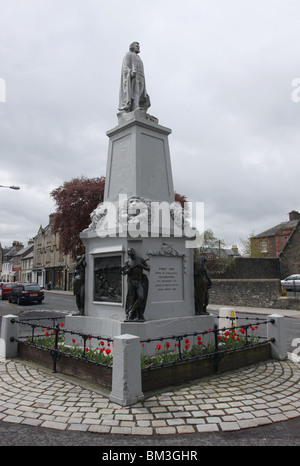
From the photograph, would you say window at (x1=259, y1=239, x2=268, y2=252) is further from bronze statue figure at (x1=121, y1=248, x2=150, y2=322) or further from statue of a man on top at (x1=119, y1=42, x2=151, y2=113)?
bronze statue figure at (x1=121, y1=248, x2=150, y2=322)

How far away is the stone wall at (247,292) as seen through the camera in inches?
858

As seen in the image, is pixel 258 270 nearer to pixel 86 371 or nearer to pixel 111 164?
pixel 111 164

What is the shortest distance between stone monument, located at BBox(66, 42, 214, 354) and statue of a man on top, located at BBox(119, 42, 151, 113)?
0.9 inches

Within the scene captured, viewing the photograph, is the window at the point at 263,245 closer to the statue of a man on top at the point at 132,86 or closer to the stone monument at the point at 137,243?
the stone monument at the point at 137,243

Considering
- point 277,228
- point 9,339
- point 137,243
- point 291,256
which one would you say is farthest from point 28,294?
point 277,228

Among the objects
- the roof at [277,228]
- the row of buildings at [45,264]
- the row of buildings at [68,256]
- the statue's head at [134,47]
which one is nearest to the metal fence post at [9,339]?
the statue's head at [134,47]

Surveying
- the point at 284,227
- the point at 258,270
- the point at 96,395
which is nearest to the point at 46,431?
the point at 96,395

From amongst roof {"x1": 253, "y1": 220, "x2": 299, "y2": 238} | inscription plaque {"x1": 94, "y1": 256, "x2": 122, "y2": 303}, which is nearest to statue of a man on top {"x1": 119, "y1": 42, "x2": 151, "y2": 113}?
inscription plaque {"x1": 94, "y1": 256, "x2": 122, "y2": 303}

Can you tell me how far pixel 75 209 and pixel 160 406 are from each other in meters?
22.4

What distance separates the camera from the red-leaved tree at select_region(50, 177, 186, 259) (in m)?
25.7

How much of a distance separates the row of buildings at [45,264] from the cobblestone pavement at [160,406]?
32.7 metres

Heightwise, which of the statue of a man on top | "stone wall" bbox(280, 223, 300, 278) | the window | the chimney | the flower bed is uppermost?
the chimney

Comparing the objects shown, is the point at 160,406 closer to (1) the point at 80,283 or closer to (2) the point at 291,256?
(1) the point at 80,283
